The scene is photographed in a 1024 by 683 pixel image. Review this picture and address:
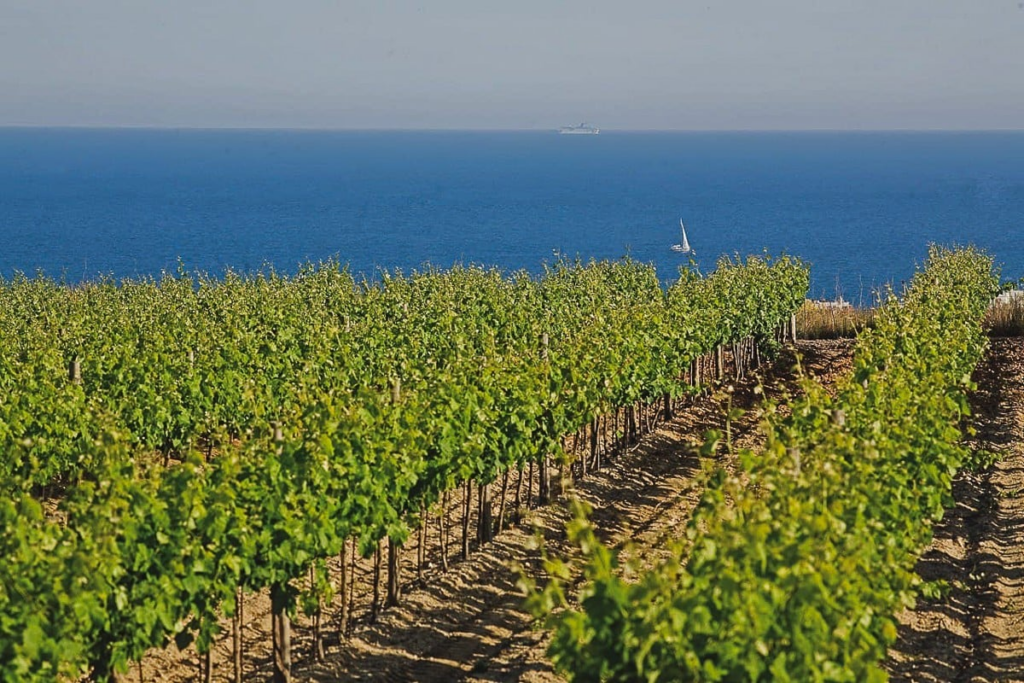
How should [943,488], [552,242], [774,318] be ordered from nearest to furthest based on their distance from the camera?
[943,488]
[774,318]
[552,242]

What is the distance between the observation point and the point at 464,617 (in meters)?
12.0

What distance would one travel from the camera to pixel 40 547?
7.80 meters

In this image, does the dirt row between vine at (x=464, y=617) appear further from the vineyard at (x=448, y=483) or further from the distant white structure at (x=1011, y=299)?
the distant white structure at (x=1011, y=299)

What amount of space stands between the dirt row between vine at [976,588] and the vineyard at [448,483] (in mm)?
753

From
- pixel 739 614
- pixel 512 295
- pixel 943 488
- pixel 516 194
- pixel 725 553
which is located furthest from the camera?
pixel 516 194

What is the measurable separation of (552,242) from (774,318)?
7623 centimetres

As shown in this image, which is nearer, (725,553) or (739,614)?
(739,614)

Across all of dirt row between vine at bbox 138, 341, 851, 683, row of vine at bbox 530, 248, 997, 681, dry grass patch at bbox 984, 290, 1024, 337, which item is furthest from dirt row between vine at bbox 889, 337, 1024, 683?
dry grass patch at bbox 984, 290, 1024, 337

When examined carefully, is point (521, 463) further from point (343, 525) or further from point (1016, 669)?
point (1016, 669)

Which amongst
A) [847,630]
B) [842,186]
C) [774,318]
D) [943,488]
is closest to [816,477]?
[847,630]

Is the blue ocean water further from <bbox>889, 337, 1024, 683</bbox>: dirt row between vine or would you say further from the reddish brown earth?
<bbox>889, 337, 1024, 683</bbox>: dirt row between vine

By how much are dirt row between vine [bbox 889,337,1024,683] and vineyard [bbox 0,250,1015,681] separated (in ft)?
2.47

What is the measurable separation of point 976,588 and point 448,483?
5365 millimetres

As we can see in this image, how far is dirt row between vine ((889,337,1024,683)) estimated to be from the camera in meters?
10.6
